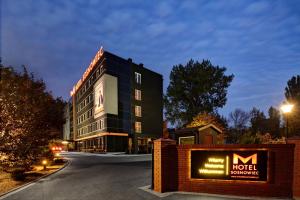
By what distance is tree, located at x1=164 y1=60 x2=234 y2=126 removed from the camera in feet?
218

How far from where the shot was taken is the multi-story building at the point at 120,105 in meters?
60.8

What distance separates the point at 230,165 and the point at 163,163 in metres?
3.02

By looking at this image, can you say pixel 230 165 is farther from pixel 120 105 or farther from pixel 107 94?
pixel 120 105

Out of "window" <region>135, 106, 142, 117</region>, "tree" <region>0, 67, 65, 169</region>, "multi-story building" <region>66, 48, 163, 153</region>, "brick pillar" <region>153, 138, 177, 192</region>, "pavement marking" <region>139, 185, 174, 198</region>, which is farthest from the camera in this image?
"window" <region>135, 106, 142, 117</region>

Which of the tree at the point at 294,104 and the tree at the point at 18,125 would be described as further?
the tree at the point at 294,104

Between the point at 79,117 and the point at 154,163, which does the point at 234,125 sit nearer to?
the point at 79,117

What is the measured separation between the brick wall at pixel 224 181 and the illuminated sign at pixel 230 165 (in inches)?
7.7

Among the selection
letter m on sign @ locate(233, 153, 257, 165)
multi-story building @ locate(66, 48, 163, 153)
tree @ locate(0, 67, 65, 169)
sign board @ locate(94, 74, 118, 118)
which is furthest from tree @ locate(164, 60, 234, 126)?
letter m on sign @ locate(233, 153, 257, 165)

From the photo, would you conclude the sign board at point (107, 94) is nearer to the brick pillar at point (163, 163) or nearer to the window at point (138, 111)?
the window at point (138, 111)

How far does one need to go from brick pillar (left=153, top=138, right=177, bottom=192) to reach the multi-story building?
4250 cm

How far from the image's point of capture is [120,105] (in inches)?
2477

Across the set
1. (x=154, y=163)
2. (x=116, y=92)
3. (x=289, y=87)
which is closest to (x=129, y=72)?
(x=116, y=92)

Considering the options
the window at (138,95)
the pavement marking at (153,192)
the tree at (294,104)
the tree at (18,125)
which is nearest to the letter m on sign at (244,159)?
the pavement marking at (153,192)

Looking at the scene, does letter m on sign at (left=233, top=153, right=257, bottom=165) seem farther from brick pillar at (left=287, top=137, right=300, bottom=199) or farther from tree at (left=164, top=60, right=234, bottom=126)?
tree at (left=164, top=60, right=234, bottom=126)
